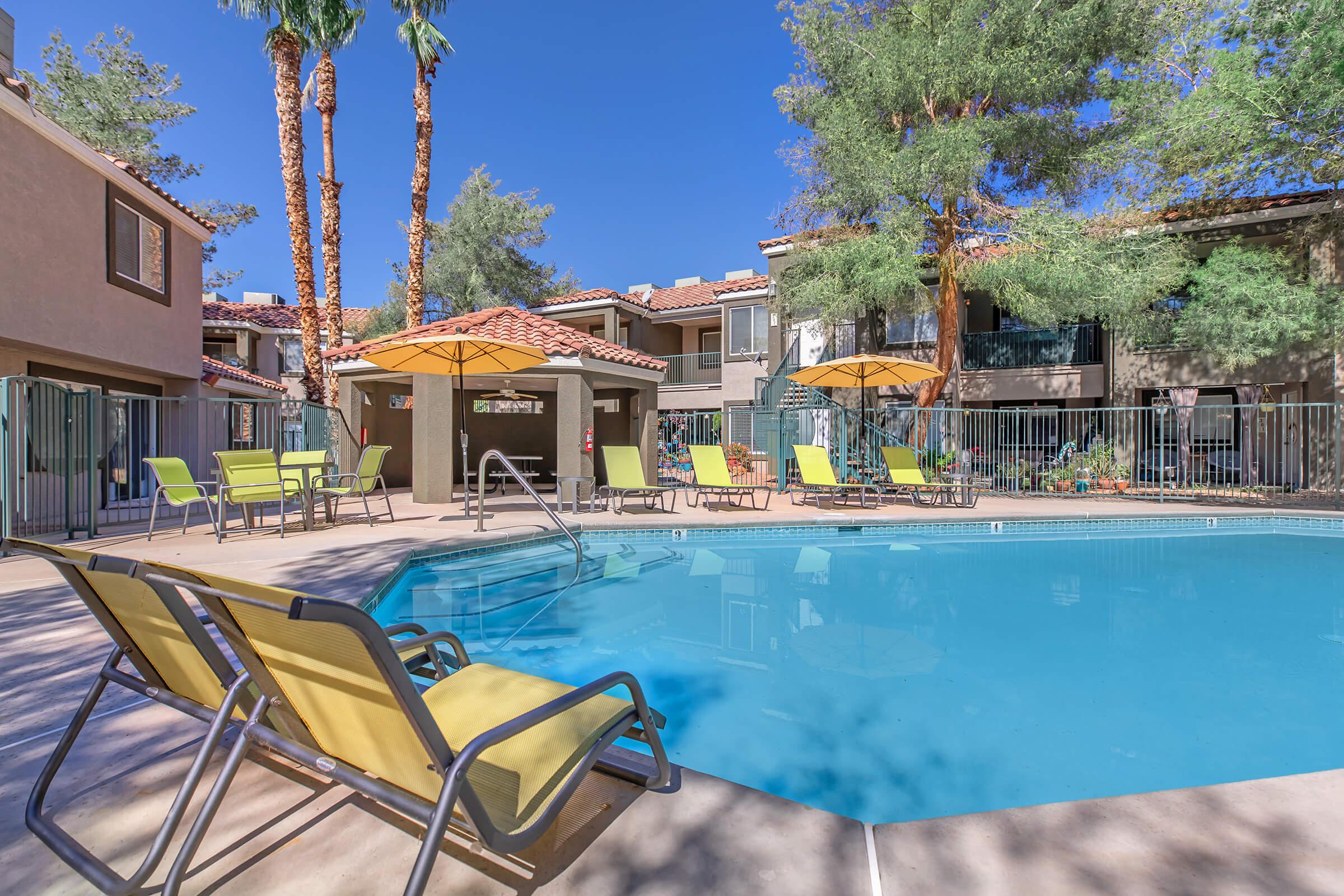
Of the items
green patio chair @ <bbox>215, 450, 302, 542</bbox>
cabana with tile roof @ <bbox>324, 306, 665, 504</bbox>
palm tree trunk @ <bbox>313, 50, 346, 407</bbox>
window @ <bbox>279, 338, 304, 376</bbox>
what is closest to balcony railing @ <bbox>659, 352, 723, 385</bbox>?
cabana with tile roof @ <bbox>324, 306, 665, 504</bbox>

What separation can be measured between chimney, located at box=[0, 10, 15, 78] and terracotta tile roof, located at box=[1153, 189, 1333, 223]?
71.7 ft

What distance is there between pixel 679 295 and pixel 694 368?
3.46 metres

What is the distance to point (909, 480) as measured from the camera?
11.8 m

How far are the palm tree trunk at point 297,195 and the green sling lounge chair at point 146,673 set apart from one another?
46.4 feet

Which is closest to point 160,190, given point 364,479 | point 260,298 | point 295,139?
point 295,139

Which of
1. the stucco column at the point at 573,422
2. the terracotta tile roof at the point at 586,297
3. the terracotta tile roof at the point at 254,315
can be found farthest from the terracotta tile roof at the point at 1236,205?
the terracotta tile roof at the point at 254,315

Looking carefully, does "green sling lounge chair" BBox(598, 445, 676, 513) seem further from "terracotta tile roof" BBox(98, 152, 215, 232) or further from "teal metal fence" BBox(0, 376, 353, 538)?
"terracotta tile roof" BBox(98, 152, 215, 232)

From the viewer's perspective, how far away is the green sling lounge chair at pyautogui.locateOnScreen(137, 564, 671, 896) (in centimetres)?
129

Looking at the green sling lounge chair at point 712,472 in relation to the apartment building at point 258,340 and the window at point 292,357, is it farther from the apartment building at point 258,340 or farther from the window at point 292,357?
the window at point 292,357

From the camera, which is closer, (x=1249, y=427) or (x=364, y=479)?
(x=364, y=479)

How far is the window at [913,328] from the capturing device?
19328mm

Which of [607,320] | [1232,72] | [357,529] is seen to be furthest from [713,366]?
[357,529]

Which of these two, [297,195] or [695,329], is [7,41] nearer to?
[297,195]

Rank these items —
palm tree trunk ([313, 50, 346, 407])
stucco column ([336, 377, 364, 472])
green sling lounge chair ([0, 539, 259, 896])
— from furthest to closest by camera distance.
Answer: palm tree trunk ([313, 50, 346, 407]) < stucco column ([336, 377, 364, 472]) < green sling lounge chair ([0, 539, 259, 896])
